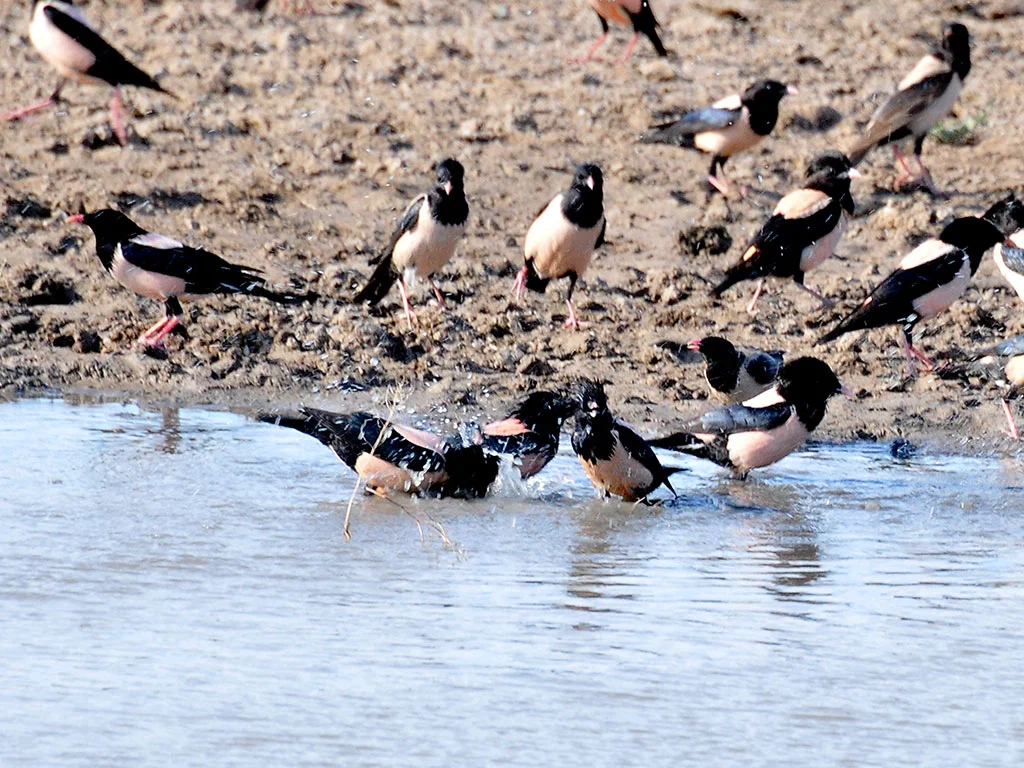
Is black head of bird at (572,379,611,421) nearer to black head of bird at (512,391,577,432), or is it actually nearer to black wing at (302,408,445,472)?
black head of bird at (512,391,577,432)

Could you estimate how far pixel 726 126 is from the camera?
11117 mm

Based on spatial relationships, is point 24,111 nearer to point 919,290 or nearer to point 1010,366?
point 919,290

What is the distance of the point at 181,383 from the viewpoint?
8.64 meters

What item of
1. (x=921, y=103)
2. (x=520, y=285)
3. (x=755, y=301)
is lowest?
(x=520, y=285)

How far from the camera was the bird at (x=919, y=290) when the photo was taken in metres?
8.85

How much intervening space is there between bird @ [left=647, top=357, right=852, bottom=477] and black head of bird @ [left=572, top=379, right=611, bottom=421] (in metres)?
0.40

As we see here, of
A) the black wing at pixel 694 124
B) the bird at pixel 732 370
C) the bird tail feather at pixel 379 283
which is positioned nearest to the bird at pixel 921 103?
the black wing at pixel 694 124

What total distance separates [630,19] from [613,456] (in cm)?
645

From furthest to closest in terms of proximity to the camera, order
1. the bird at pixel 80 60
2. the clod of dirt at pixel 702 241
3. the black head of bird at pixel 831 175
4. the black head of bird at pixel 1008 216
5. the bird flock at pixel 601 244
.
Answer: the bird at pixel 80 60 < the clod of dirt at pixel 702 241 < the black head of bird at pixel 831 175 < the black head of bird at pixel 1008 216 < the bird flock at pixel 601 244

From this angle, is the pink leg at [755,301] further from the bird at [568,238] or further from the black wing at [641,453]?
the black wing at [641,453]

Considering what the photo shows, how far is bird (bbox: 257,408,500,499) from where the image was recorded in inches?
275

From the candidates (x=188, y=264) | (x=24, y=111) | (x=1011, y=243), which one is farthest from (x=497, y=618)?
(x=24, y=111)

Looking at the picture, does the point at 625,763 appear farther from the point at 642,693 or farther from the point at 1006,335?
the point at 1006,335

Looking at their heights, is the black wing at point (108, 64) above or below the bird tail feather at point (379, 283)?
above
